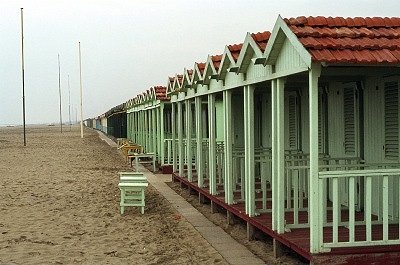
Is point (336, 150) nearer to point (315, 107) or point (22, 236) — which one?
point (315, 107)

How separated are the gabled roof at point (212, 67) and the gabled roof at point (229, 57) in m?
0.39

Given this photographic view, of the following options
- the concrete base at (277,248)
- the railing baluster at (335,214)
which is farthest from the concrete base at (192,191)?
the railing baluster at (335,214)

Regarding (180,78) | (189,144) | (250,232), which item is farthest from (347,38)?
(180,78)

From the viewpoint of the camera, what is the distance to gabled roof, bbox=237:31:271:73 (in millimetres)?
7410

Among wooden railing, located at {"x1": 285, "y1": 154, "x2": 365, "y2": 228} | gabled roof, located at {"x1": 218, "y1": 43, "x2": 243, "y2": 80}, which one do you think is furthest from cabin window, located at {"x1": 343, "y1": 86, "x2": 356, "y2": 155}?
gabled roof, located at {"x1": 218, "y1": 43, "x2": 243, "y2": 80}

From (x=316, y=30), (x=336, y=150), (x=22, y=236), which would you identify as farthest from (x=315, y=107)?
(x=22, y=236)

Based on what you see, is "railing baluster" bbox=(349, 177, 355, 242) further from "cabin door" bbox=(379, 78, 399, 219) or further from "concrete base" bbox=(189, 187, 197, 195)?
"concrete base" bbox=(189, 187, 197, 195)

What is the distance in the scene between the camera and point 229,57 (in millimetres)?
8953

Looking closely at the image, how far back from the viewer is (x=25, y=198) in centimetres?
1366

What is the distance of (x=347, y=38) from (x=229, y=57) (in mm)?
3056

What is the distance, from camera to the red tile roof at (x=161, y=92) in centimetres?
2041

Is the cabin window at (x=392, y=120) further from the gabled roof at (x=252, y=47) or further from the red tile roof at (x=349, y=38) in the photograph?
the gabled roof at (x=252, y=47)

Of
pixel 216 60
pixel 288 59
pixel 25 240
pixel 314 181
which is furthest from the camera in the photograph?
pixel 216 60

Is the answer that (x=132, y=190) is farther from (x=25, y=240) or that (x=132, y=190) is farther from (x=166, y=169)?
(x=166, y=169)
